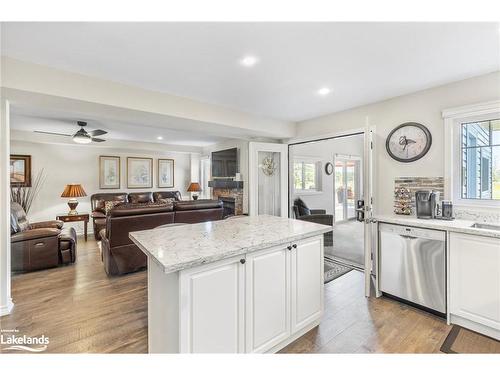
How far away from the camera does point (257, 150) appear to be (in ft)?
14.1

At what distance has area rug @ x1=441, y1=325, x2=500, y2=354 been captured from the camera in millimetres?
1805

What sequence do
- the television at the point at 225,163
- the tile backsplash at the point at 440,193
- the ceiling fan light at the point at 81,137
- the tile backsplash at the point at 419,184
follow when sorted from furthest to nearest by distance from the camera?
1. the television at the point at 225,163
2. the ceiling fan light at the point at 81,137
3. the tile backsplash at the point at 419,184
4. the tile backsplash at the point at 440,193

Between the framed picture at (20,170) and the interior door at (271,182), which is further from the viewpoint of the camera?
the framed picture at (20,170)

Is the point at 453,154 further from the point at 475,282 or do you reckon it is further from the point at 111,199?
the point at 111,199

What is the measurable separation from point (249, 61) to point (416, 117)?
2181 millimetres

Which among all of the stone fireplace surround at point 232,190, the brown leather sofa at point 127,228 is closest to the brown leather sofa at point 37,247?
the brown leather sofa at point 127,228

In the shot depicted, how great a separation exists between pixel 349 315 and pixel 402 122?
7.85 feet

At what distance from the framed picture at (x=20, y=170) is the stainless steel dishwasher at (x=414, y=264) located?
6.75 metres

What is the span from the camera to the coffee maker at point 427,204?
248 cm

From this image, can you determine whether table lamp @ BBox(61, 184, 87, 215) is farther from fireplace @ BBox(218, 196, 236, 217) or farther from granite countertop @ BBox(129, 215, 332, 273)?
granite countertop @ BBox(129, 215, 332, 273)

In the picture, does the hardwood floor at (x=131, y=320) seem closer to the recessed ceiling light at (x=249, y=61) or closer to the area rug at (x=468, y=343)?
the area rug at (x=468, y=343)

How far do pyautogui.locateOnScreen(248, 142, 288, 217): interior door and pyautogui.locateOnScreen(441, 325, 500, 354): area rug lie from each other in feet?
9.74
